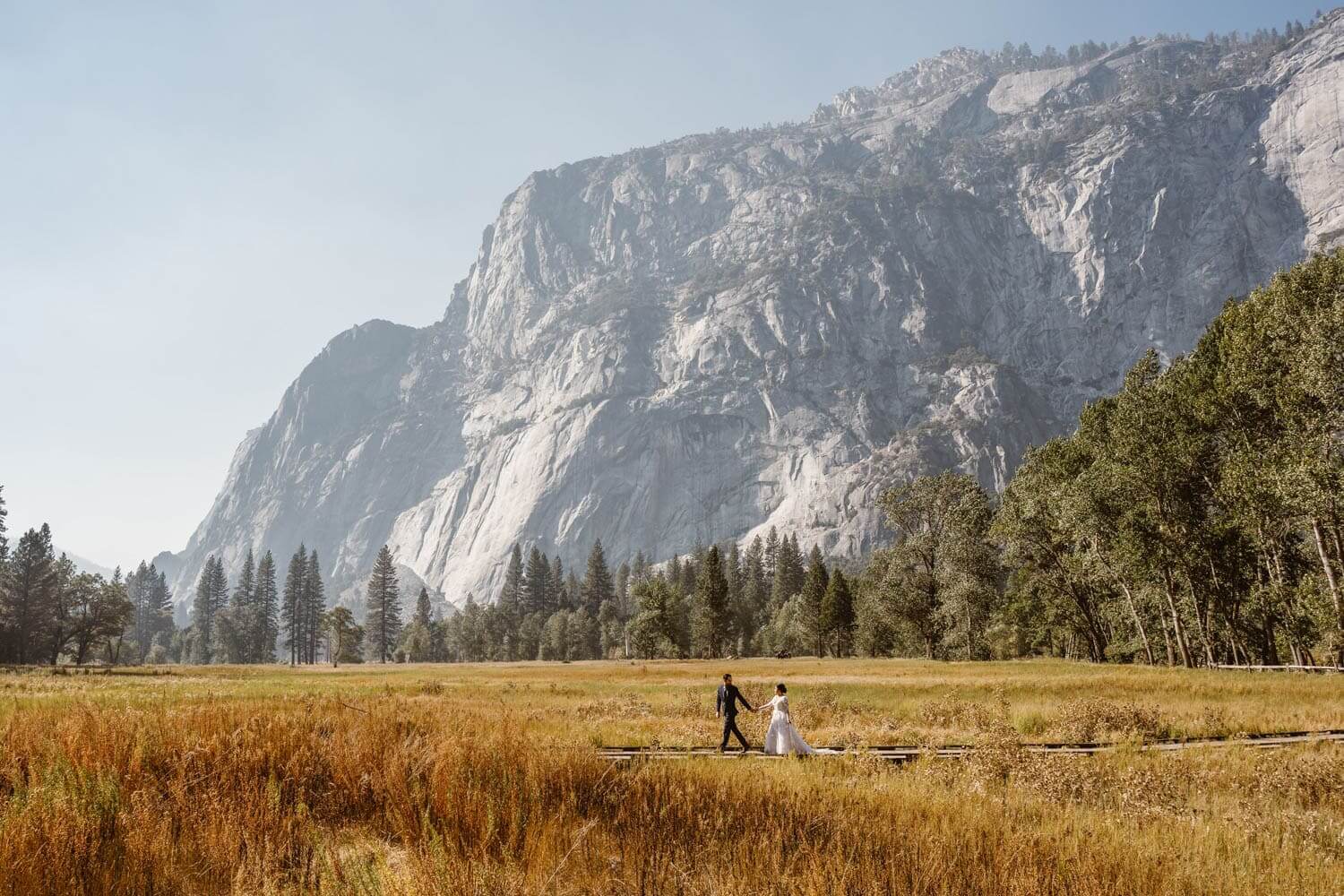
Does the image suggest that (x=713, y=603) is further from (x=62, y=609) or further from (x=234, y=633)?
(x=234, y=633)

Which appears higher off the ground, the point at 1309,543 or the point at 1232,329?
the point at 1232,329

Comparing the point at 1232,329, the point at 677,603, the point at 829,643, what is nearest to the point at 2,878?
the point at 1232,329

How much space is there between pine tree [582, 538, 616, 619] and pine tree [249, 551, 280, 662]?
205 feet

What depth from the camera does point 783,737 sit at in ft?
49.6

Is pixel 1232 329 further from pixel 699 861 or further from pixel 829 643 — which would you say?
pixel 829 643

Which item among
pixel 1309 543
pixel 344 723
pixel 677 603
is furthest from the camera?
pixel 677 603

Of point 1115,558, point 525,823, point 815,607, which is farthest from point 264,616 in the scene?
point 525,823

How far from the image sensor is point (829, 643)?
357 feet

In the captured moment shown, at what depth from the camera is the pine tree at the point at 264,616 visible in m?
138

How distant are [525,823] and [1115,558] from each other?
4707 cm

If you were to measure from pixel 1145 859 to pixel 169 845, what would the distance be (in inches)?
326

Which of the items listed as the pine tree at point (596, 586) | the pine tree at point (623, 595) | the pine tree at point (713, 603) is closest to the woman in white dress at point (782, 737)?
the pine tree at point (713, 603)

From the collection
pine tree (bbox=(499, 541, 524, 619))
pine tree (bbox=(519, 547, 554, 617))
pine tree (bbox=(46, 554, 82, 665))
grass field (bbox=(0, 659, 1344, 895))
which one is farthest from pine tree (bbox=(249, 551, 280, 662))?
grass field (bbox=(0, 659, 1344, 895))

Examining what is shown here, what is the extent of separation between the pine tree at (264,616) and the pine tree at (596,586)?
62.3 m
